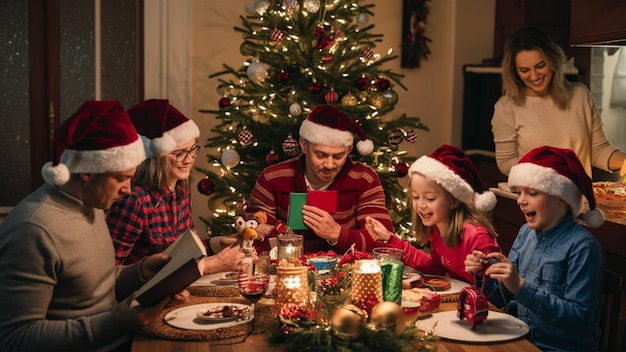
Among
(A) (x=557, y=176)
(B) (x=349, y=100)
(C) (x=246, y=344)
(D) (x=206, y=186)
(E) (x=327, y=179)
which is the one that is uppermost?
(B) (x=349, y=100)

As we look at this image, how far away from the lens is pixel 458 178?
2732 mm

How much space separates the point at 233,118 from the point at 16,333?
7.94 ft

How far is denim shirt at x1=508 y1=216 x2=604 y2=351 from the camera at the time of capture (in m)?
2.26

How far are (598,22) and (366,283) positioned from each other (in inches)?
101

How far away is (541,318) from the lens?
2.31 metres

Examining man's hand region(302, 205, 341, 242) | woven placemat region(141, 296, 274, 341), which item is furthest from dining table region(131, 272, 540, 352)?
man's hand region(302, 205, 341, 242)

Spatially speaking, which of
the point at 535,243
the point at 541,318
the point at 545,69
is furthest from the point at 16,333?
the point at 545,69

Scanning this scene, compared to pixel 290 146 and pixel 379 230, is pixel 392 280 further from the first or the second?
pixel 290 146

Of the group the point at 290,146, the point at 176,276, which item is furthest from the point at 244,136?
the point at 176,276

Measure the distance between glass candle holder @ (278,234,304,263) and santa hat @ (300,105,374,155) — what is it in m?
0.89

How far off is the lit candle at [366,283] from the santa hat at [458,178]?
733mm

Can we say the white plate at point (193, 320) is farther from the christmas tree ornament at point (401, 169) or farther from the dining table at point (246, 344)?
the christmas tree ornament at point (401, 169)

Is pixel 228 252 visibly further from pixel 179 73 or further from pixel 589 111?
pixel 179 73

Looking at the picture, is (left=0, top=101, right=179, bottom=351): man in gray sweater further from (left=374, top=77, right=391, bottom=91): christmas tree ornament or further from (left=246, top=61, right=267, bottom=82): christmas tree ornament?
(left=374, top=77, right=391, bottom=91): christmas tree ornament
